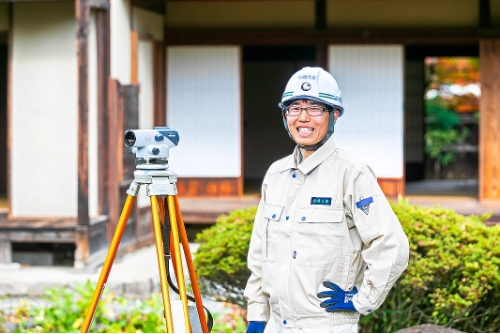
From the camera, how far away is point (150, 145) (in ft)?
9.56

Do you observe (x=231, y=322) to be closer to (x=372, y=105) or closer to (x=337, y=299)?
(x=337, y=299)

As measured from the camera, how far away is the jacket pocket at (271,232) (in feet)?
9.26

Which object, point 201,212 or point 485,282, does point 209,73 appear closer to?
point 201,212

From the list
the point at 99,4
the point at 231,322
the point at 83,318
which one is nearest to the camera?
the point at 83,318

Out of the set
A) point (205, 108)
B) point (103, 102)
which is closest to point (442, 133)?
point (205, 108)

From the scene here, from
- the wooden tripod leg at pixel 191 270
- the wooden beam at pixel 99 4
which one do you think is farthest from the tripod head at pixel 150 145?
the wooden beam at pixel 99 4

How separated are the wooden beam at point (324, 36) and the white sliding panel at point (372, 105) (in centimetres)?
13

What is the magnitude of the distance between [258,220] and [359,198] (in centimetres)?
43

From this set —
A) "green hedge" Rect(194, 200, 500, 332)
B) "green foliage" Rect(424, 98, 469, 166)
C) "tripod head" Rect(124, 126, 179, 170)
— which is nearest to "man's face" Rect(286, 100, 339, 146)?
"tripod head" Rect(124, 126, 179, 170)

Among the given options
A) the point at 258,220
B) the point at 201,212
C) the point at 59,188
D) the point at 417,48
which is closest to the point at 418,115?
the point at 417,48

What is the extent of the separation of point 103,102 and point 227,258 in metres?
3.68

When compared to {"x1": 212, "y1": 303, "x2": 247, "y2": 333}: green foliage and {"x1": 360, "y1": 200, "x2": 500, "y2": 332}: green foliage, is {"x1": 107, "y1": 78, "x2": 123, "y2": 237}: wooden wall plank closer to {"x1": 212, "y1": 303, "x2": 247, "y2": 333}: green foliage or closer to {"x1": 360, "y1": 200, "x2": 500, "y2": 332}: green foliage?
{"x1": 212, "y1": 303, "x2": 247, "y2": 333}: green foliage

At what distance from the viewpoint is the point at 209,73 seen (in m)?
9.52

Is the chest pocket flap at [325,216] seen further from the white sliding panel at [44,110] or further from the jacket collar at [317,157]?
the white sliding panel at [44,110]
